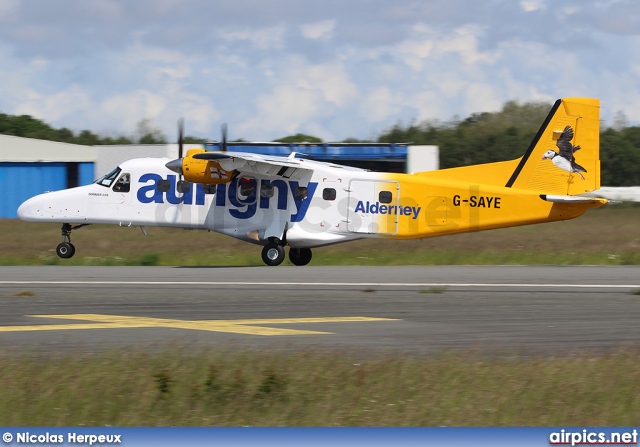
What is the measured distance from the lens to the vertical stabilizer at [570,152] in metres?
21.8

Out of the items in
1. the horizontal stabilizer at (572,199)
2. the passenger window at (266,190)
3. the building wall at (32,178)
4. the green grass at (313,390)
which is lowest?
the green grass at (313,390)

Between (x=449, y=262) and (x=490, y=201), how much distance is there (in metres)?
3.97

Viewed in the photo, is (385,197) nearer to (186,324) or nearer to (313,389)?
(186,324)

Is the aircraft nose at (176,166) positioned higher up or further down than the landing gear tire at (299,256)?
higher up

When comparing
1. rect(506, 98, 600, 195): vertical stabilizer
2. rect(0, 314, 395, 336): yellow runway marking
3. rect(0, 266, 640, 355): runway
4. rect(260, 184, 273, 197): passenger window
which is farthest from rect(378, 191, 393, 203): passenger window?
rect(0, 314, 395, 336): yellow runway marking

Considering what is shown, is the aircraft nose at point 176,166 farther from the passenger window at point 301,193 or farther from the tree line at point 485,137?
the tree line at point 485,137

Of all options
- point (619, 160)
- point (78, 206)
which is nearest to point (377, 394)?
point (78, 206)

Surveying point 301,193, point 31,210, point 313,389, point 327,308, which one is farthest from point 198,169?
point 313,389

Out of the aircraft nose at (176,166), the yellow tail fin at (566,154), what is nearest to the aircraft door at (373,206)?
the yellow tail fin at (566,154)

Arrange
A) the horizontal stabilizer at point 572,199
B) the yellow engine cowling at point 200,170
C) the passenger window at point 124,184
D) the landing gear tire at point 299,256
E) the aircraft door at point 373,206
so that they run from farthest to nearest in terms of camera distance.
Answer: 1. the landing gear tire at point 299,256
2. the passenger window at point 124,184
3. the aircraft door at point 373,206
4. the yellow engine cowling at point 200,170
5. the horizontal stabilizer at point 572,199

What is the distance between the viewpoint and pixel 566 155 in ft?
71.6

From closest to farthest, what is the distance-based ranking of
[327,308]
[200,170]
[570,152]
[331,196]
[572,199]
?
1. [327,308]
2. [572,199]
3. [570,152]
4. [200,170]
5. [331,196]

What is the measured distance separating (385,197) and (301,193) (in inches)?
85.8

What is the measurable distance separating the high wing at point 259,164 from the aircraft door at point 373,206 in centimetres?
140
